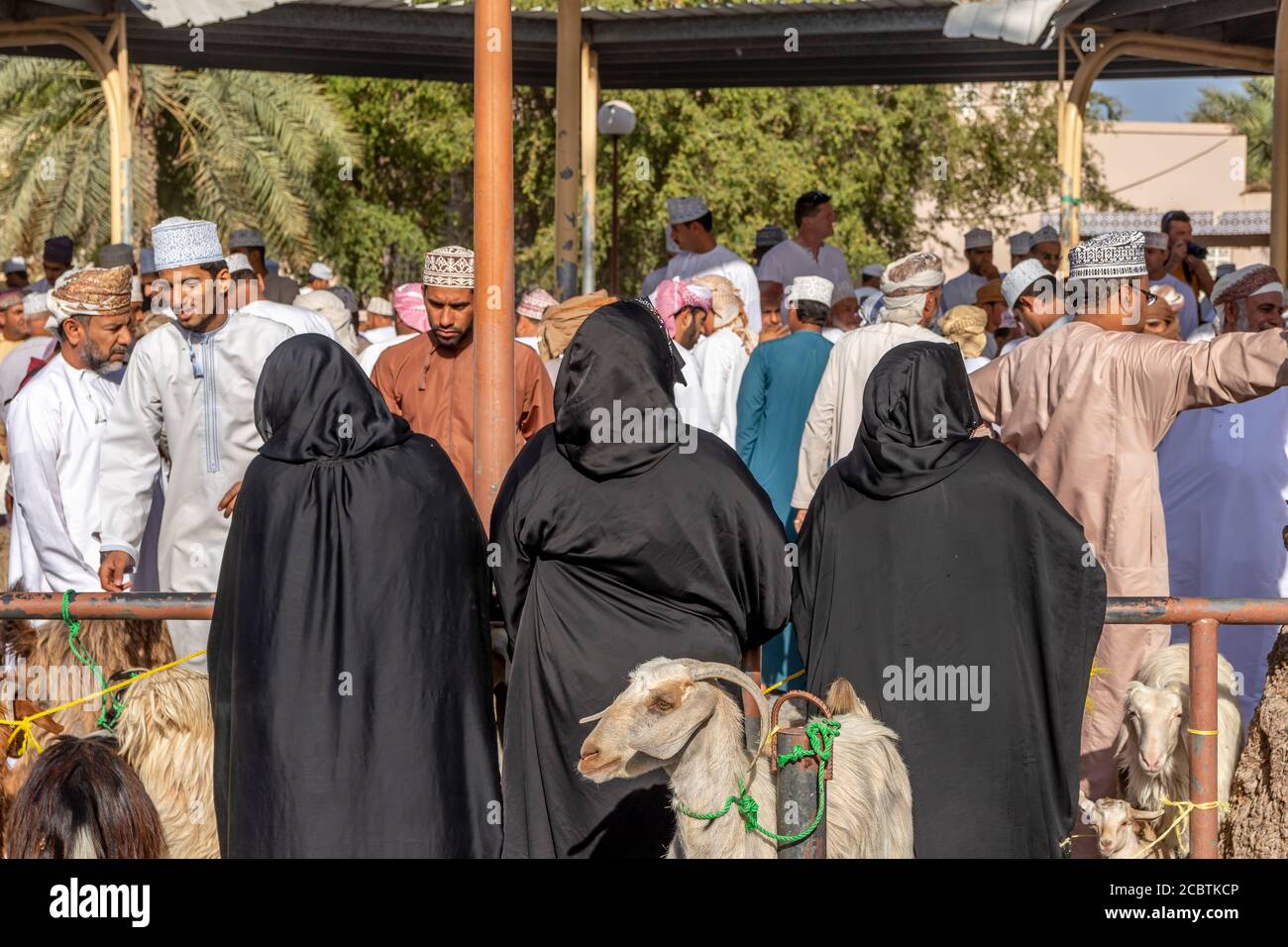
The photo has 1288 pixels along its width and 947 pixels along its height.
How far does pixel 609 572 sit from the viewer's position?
4.11m

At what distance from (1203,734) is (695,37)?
887 cm

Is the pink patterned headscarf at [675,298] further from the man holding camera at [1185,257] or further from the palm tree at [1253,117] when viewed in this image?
the palm tree at [1253,117]

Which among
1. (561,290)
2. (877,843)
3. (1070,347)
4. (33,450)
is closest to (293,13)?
(561,290)

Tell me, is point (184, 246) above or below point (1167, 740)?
above

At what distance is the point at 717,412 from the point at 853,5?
16.4ft

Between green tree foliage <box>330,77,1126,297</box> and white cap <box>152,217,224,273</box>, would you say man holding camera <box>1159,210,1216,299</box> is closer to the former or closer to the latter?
white cap <box>152,217,224,273</box>

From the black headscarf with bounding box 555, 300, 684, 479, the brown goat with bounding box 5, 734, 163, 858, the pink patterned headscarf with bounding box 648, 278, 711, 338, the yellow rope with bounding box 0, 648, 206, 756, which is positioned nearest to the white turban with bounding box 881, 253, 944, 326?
the pink patterned headscarf with bounding box 648, 278, 711, 338

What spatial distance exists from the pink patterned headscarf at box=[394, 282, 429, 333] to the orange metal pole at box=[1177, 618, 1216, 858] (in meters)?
4.25

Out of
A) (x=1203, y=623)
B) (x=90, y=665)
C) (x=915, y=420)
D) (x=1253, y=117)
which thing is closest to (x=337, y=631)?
(x=90, y=665)

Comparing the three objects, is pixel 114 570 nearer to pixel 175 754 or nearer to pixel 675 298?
pixel 175 754

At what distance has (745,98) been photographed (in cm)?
2262

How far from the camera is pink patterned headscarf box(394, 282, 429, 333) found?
307 inches

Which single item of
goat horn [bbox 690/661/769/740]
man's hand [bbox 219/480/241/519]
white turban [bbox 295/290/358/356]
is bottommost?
goat horn [bbox 690/661/769/740]
